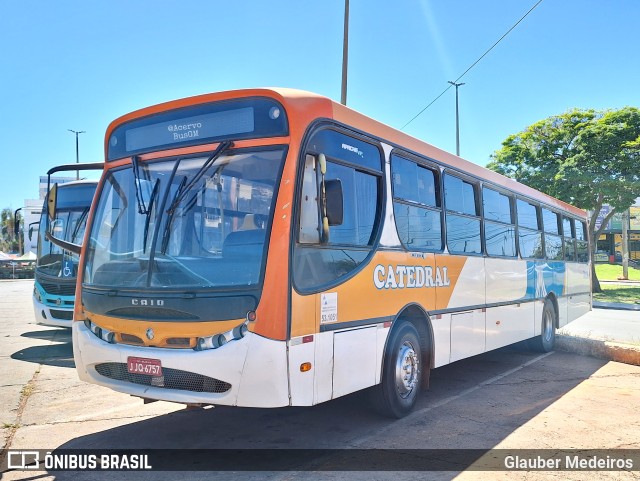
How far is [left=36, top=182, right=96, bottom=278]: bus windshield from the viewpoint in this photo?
11.1 meters

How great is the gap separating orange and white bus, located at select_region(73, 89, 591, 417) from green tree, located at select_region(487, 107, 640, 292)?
71.2 ft

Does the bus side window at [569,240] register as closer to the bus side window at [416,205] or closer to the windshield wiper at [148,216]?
the bus side window at [416,205]

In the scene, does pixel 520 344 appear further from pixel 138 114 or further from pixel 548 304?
pixel 138 114

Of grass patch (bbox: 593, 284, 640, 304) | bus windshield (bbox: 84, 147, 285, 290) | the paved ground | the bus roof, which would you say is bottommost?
grass patch (bbox: 593, 284, 640, 304)

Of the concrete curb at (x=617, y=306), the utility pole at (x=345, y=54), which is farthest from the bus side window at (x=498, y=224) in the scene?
the concrete curb at (x=617, y=306)

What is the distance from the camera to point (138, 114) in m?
5.64

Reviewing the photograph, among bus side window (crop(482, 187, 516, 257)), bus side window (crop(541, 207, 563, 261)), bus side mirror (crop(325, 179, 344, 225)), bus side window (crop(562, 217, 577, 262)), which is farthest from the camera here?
bus side window (crop(562, 217, 577, 262))

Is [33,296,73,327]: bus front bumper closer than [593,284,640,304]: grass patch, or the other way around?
[33,296,73,327]: bus front bumper

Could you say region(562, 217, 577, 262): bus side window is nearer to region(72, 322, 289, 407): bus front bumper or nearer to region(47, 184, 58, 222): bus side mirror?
region(72, 322, 289, 407): bus front bumper

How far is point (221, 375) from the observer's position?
4.45 metres

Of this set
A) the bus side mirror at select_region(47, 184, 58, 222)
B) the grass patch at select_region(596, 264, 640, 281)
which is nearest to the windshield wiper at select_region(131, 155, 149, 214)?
the bus side mirror at select_region(47, 184, 58, 222)

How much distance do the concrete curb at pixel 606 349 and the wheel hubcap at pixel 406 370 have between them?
500 centimetres

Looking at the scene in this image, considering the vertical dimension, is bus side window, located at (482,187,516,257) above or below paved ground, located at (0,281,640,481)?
above

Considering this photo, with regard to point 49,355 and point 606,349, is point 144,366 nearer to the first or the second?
point 49,355
